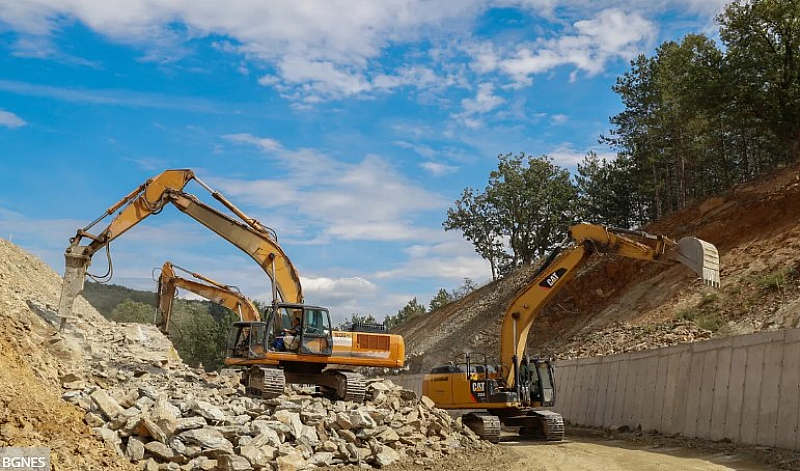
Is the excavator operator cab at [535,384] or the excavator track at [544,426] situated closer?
the excavator track at [544,426]

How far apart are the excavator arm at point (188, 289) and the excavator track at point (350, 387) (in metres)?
9.36

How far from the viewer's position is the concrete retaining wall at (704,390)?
13914 mm

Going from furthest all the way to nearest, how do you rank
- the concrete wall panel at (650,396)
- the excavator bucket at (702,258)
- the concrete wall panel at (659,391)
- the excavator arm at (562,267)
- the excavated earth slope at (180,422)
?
the concrete wall panel at (650,396), the concrete wall panel at (659,391), the excavator arm at (562,267), the excavator bucket at (702,258), the excavated earth slope at (180,422)

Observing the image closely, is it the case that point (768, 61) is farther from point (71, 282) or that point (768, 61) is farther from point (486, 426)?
point (71, 282)

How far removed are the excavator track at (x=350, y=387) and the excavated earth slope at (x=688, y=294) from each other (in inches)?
441

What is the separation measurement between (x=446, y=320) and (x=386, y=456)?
37.4 metres

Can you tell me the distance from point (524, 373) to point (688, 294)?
1294 centimetres

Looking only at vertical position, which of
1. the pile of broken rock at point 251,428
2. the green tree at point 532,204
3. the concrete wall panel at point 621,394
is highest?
the green tree at point 532,204

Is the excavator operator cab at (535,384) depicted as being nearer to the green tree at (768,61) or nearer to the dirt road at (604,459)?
the dirt road at (604,459)

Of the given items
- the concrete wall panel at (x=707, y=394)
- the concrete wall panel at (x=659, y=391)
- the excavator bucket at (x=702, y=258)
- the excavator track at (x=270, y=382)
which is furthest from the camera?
the concrete wall panel at (x=659, y=391)

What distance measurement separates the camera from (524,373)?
17.7m

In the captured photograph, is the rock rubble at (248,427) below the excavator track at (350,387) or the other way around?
below

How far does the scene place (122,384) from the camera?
1496 cm

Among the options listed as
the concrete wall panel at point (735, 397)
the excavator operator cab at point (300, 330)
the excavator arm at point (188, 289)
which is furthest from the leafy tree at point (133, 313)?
the concrete wall panel at point (735, 397)
